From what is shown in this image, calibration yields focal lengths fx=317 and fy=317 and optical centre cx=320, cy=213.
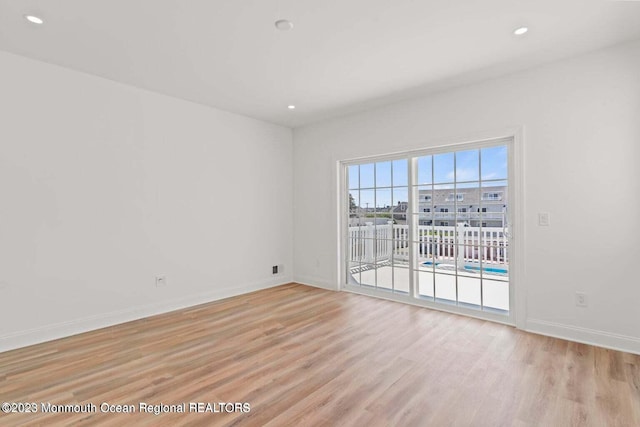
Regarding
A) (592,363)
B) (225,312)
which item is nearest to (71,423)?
(225,312)

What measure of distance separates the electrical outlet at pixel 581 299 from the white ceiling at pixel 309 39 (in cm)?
220

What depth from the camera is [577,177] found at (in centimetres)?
291

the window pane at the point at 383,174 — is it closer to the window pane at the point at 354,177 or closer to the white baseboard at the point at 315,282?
the window pane at the point at 354,177

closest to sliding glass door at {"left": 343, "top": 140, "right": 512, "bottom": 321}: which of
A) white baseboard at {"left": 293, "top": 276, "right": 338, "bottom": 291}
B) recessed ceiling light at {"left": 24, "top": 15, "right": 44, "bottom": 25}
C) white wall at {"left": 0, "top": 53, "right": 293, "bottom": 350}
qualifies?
white baseboard at {"left": 293, "top": 276, "right": 338, "bottom": 291}

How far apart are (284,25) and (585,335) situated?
3717 mm

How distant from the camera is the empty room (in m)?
2.17

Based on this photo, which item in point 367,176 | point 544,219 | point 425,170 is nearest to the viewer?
point 544,219

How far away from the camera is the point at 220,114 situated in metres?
4.39

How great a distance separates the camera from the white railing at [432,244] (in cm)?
352

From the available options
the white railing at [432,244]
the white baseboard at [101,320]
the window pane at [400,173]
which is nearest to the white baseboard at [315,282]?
the white railing at [432,244]

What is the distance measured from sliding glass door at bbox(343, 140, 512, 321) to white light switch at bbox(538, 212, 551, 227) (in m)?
0.33

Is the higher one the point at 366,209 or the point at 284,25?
the point at 284,25

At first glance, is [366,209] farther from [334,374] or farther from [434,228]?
[334,374]

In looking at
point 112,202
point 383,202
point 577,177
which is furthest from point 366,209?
point 112,202
